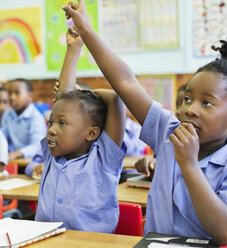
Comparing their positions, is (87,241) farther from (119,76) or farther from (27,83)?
(27,83)

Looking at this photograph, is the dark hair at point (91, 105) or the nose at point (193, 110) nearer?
the nose at point (193, 110)

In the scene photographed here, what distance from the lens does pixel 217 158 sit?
1146 mm

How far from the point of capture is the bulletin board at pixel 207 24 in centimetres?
426

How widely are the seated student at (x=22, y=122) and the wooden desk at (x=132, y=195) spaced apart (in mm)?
2028

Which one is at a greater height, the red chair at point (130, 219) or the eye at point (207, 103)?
the eye at point (207, 103)

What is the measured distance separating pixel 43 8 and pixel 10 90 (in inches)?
45.0

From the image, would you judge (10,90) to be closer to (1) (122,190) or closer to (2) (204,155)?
(1) (122,190)

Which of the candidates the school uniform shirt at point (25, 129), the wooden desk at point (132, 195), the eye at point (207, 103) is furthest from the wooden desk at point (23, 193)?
the school uniform shirt at point (25, 129)

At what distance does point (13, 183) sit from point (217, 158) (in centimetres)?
146

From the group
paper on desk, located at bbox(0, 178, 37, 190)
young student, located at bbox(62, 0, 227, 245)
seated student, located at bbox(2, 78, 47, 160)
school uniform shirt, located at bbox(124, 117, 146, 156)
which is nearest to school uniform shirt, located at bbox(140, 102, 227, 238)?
young student, located at bbox(62, 0, 227, 245)

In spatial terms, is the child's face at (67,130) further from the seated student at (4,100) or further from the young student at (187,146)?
the seated student at (4,100)

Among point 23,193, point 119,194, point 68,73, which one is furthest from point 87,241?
point 23,193

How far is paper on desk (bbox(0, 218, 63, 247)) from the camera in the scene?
1069mm

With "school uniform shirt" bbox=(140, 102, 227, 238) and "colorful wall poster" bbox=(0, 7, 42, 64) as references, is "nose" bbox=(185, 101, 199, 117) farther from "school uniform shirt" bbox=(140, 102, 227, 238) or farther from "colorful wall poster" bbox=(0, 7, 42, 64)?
"colorful wall poster" bbox=(0, 7, 42, 64)
